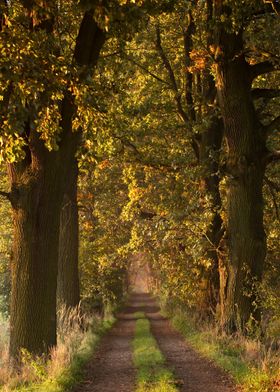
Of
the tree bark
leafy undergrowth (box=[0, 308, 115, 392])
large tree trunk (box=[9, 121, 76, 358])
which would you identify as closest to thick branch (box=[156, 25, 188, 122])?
the tree bark

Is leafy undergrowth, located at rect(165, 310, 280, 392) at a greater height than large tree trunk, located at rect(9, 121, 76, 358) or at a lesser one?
lesser

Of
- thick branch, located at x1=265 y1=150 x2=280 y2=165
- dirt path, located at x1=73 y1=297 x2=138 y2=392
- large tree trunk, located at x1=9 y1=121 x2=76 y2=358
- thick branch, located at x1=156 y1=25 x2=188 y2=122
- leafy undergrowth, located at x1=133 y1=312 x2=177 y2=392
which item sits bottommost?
dirt path, located at x1=73 y1=297 x2=138 y2=392

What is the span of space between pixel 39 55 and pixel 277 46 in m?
5.78

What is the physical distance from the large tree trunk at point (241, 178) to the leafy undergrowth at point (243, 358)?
0.84 m

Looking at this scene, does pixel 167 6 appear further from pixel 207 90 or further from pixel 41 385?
pixel 207 90

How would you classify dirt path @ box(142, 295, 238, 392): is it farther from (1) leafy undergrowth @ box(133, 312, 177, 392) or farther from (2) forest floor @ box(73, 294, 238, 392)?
(1) leafy undergrowth @ box(133, 312, 177, 392)

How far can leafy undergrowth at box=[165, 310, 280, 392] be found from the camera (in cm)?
817

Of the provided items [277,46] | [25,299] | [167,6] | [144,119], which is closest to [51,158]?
[25,299]

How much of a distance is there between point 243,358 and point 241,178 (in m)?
4.78

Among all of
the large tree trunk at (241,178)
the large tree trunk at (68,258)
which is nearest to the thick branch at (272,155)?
the large tree trunk at (241,178)

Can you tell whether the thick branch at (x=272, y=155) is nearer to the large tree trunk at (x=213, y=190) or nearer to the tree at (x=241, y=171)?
the tree at (x=241, y=171)

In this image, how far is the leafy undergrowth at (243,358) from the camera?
26.8 ft

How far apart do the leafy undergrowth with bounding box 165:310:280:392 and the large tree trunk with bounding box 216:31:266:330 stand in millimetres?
841

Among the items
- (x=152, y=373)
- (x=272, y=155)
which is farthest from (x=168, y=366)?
(x=272, y=155)
